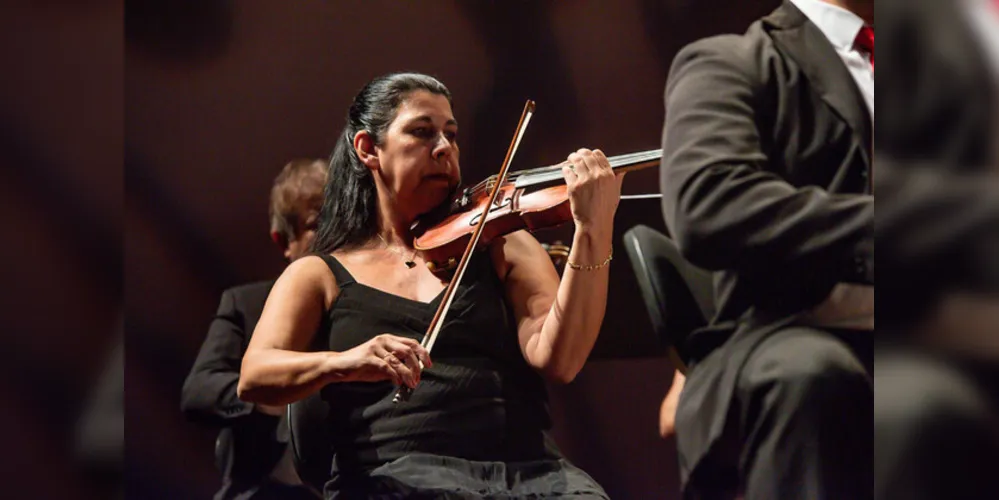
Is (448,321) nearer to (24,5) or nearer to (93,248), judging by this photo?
(93,248)

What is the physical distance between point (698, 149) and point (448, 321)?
0.51 meters

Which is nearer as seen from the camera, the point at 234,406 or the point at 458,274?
the point at 458,274

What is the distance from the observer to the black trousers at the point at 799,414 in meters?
1.85

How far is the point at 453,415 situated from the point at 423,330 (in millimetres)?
152

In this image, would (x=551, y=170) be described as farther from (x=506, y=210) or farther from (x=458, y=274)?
(x=458, y=274)

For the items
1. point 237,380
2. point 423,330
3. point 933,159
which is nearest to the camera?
point 933,159

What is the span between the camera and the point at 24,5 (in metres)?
2.17

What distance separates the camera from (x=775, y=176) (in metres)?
1.84

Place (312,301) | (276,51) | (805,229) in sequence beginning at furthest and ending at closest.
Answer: (276,51), (312,301), (805,229)

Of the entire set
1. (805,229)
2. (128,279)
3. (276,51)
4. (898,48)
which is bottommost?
(128,279)

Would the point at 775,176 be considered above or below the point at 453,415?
above

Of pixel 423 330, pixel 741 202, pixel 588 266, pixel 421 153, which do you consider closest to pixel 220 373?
pixel 423 330

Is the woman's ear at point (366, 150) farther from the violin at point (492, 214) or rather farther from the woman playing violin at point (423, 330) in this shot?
the violin at point (492, 214)

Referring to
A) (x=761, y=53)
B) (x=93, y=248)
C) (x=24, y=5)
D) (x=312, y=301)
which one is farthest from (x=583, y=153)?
(x=24, y=5)
